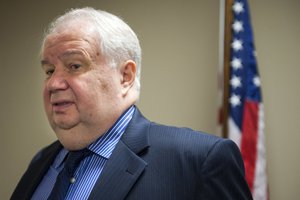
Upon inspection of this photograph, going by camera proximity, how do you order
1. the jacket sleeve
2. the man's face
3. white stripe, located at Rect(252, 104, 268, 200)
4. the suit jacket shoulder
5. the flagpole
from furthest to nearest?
the flagpole < white stripe, located at Rect(252, 104, 268, 200) < the suit jacket shoulder < the man's face < the jacket sleeve

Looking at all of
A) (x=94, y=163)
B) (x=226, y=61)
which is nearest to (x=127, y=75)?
(x=94, y=163)

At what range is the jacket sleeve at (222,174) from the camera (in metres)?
0.90

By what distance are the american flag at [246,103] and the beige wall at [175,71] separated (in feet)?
0.59

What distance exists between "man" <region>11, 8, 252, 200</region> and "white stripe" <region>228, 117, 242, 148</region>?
877 mm

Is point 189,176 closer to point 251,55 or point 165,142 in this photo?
point 165,142

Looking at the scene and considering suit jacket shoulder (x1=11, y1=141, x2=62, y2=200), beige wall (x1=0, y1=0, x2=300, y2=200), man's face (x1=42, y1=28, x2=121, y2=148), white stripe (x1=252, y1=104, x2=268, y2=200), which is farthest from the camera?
beige wall (x1=0, y1=0, x2=300, y2=200)

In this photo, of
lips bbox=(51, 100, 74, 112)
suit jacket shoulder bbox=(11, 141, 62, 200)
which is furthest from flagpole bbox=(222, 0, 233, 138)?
lips bbox=(51, 100, 74, 112)

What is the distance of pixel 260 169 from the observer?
1821 mm

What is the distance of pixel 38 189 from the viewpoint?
1.16 metres

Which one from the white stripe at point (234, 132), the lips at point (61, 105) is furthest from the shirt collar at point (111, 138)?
the white stripe at point (234, 132)

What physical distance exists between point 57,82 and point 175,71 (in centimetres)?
129

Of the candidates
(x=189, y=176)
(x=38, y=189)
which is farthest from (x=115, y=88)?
(x=38, y=189)

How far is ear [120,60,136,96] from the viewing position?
1.10 metres

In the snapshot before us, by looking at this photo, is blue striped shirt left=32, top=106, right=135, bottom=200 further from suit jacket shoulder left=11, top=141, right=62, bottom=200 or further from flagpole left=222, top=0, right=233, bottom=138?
flagpole left=222, top=0, right=233, bottom=138
